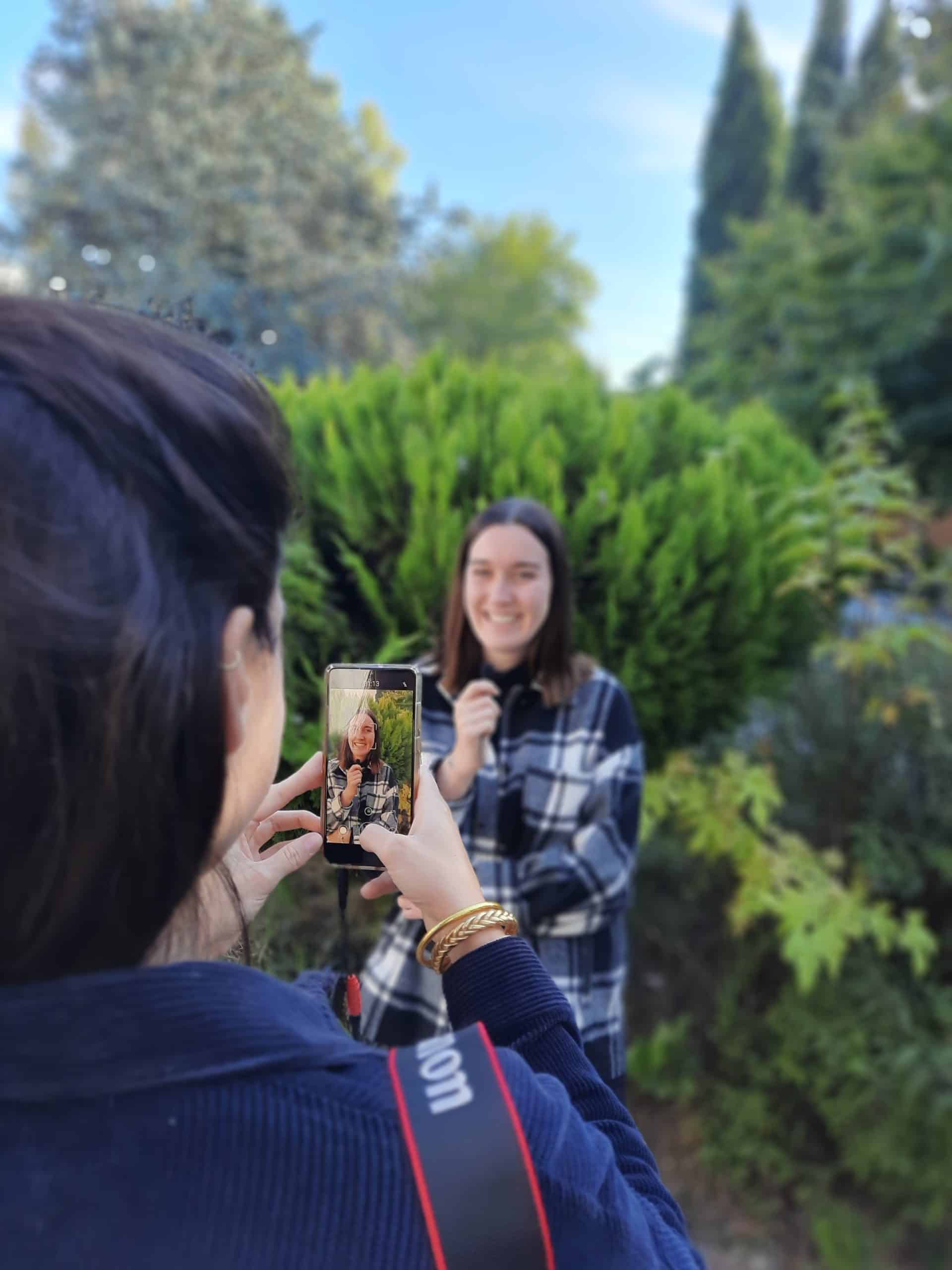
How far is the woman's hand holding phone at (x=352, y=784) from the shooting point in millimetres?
975

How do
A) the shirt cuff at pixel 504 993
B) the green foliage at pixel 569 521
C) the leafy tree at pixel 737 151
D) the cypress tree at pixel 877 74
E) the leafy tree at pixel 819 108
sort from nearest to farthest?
the shirt cuff at pixel 504 993, the green foliage at pixel 569 521, the cypress tree at pixel 877 74, the leafy tree at pixel 819 108, the leafy tree at pixel 737 151

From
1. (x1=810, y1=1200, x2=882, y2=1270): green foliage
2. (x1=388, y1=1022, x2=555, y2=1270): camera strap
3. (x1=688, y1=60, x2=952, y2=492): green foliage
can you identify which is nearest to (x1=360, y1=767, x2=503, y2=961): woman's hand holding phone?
(x1=388, y1=1022, x2=555, y2=1270): camera strap

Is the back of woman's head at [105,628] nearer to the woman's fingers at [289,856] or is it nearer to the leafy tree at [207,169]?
the woman's fingers at [289,856]

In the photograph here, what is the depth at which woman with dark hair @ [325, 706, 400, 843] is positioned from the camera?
0.97m

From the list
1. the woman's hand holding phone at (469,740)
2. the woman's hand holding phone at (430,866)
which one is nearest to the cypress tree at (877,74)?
the woman's hand holding phone at (469,740)

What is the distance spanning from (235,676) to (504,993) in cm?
38

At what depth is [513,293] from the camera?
33.8 metres

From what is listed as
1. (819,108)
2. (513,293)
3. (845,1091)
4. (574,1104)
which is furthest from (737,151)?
(574,1104)

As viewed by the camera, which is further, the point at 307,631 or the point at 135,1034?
the point at 307,631

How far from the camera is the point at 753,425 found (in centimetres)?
395

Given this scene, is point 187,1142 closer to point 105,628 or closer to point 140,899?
point 140,899

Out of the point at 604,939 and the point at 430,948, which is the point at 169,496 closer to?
the point at 430,948

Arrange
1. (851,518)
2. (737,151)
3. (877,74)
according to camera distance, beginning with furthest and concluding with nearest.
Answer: (737,151) → (877,74) → (851,518)

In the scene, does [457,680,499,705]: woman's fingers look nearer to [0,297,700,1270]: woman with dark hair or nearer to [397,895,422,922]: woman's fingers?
[397,895,422,922]: woman's fingers
